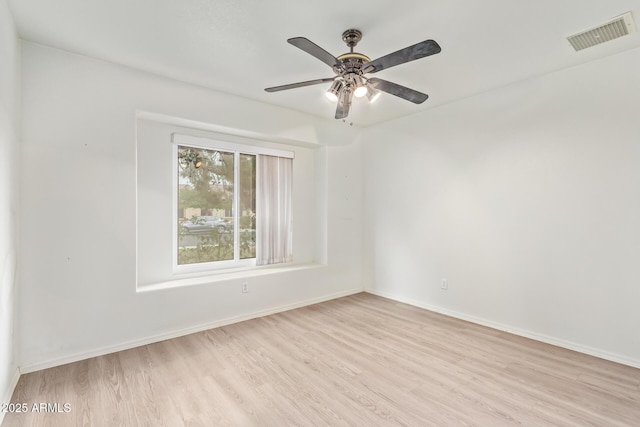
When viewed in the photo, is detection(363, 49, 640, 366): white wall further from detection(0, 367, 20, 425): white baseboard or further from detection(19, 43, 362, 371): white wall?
detection(0, 367, 20, 425): white baseboard

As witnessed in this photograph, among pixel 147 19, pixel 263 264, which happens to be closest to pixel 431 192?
pixel 263 264

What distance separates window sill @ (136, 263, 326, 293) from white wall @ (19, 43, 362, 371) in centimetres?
8

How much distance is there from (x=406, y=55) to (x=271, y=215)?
2.88 metres

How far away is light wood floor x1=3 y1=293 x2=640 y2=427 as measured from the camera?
6.39 ft

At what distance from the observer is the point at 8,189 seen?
214 centimetres

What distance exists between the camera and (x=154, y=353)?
2.79 meters

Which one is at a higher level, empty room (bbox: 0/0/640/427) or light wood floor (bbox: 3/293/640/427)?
empty room (bbox: 0/0/640/427)

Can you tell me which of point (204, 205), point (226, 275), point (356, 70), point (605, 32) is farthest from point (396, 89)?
point (226, 275)

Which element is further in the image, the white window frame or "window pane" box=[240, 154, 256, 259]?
"window pane" box=[240, 154, 256, 259]

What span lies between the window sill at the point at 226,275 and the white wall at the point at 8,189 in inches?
36.7

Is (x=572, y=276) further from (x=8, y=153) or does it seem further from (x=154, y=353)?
(x=8, y=153)

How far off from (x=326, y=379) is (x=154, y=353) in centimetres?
164

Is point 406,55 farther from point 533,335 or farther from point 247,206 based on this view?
point 533,335

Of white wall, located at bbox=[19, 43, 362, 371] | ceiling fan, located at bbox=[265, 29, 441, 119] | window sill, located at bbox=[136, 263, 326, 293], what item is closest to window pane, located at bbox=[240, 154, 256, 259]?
window sill, located at bbox=[136, 263, 326, 293]
